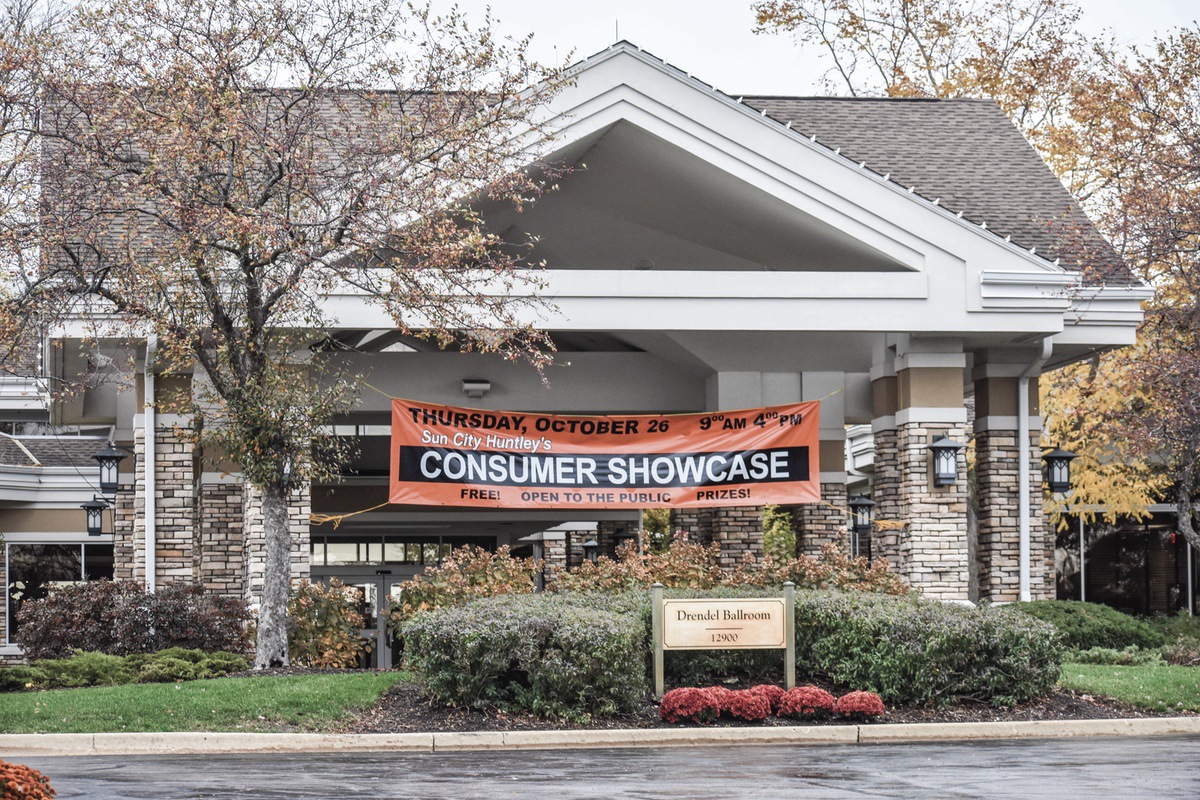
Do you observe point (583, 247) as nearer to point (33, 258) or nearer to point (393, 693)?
point (33, 258)

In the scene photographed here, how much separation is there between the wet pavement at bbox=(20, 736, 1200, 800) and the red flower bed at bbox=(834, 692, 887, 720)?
966mm

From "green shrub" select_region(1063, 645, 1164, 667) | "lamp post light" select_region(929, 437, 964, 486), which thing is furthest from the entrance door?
"green shrub" select_region(1063, 645, 1164, 667)

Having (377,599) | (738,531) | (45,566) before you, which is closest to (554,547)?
(377,599)

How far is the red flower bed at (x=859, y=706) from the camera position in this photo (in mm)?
13852

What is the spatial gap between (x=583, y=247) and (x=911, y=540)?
21.2 feet

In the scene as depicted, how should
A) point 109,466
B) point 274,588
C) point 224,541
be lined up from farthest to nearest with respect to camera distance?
1. point 109,466
2. point 224,541
3. point 274,588

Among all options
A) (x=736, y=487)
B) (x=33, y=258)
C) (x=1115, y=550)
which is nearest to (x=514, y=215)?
(x=736, y=487)

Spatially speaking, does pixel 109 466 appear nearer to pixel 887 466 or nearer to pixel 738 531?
pixel 738 531

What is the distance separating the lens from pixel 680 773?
34.8 feet

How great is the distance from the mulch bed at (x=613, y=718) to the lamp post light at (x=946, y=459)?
4987mm

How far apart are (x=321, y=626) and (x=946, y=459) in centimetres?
818

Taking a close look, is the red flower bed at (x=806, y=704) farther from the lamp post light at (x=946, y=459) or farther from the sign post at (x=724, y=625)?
the lamp post light at (x=946, y=459)

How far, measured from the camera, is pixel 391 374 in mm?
22000

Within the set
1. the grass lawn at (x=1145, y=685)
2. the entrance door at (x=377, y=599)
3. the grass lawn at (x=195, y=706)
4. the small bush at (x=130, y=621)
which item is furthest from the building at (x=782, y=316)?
the entrance door at (x=377, y=599)
